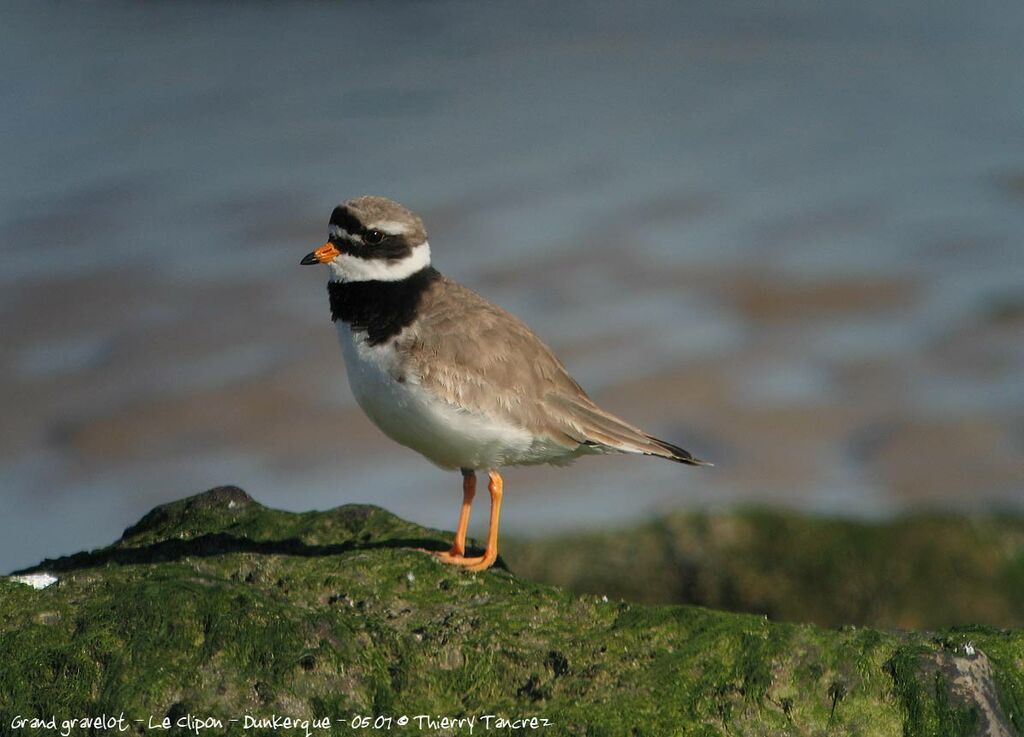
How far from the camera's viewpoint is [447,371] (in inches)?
308

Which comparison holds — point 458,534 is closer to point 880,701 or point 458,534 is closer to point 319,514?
point 319,514

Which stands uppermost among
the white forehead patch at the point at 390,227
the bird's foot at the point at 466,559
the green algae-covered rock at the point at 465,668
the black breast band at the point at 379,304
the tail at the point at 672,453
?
the white forehead patch at the point at 390,227

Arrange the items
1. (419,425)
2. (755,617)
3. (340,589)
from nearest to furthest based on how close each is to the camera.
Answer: (755,617) → (340,589) → (419,425)

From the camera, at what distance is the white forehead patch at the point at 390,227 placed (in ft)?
27.0

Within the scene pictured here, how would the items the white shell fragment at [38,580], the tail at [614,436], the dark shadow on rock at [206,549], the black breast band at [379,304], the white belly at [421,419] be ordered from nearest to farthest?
1. the white shell fragment at [38,580]
2. the dark shadow on rock at [206,549]
3. the white belly at [421,419]
4. the black breast band at [379,304]
5. the tail at [614,436]

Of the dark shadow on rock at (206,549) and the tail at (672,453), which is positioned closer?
the dark shadow on rock at (206,549)

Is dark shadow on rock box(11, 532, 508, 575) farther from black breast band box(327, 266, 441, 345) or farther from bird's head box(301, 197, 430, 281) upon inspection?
bird's head box(301, 197, 430, 281)

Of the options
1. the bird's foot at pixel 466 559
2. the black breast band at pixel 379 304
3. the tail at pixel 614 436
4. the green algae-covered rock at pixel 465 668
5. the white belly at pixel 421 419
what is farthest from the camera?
the tail at pixel 614 436

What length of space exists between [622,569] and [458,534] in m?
2.44

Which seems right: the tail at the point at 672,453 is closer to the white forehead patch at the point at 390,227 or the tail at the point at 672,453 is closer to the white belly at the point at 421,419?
the white belly at the point at 421,419

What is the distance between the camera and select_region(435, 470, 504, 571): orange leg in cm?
754

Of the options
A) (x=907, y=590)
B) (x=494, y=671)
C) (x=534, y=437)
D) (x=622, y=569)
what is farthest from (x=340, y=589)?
(x=907, y=590)

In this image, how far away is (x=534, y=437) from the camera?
8.06 m

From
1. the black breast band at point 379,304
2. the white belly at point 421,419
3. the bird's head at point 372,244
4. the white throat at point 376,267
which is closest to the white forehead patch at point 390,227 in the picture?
the bird's head at point 372,244
